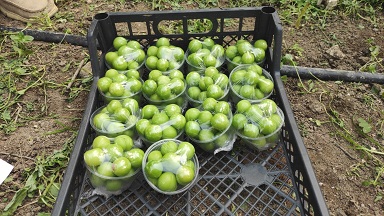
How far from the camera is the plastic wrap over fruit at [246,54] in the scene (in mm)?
2154

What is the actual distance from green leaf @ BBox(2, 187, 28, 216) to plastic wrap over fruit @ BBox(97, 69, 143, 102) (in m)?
0.78

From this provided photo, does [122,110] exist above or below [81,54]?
above

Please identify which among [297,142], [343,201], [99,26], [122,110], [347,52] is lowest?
[343,201]

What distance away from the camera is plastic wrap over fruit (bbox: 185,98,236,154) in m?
1.80

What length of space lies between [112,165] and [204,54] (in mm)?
993

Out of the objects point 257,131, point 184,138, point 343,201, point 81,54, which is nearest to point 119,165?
point 184,138

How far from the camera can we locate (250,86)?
6.52 ft

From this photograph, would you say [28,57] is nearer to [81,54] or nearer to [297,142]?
[81,54]

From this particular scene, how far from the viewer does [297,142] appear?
68.4 inches

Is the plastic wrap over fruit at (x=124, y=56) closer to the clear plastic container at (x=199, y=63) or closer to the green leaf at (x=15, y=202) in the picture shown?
the clear plastic container at (x=199, y=63)

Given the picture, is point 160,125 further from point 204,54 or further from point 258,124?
point 204,54

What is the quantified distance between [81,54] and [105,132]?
4.68ft

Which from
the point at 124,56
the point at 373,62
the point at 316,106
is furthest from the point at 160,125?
the point at 373,62

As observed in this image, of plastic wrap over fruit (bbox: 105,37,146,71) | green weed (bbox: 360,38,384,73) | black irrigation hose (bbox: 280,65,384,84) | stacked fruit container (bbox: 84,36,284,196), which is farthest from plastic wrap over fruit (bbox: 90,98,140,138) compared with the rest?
green weed (bbox: 360,38,384,73)
